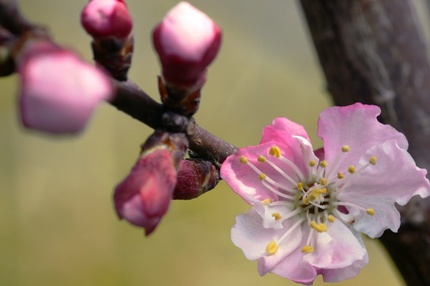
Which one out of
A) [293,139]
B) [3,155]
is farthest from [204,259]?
[293,139]

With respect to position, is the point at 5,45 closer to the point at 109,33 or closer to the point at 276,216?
the point at 109,33

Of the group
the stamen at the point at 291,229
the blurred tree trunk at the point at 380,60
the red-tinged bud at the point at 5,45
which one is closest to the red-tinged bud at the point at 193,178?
the stamen at the point at 291,229

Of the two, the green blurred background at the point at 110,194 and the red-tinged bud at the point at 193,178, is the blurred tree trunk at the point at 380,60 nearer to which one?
the red-tinged bud at the point at 193,178

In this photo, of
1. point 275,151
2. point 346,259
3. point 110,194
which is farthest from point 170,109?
point 110,194

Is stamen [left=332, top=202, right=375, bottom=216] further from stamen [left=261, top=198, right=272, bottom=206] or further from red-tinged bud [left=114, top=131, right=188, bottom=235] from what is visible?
red-tinged bud [left=114, top=131, right=188, bottom=235]

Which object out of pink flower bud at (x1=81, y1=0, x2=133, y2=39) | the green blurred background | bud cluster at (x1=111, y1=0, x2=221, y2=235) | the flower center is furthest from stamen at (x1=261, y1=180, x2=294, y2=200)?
the green blurred background

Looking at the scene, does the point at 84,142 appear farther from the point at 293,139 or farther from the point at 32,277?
the point at 293,139
